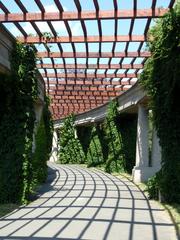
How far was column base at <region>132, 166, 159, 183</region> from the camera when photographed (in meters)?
17.7

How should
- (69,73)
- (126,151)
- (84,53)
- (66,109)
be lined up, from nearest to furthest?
(84,53), (69,73), (126,151), (66,109)

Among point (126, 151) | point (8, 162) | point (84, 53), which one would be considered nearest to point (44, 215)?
point (8, 162)

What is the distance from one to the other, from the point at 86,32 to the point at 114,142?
10.8 metres

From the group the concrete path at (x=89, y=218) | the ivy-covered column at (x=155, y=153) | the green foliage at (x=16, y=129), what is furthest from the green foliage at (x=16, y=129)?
the ivy-covered column at (x=155, y=153)

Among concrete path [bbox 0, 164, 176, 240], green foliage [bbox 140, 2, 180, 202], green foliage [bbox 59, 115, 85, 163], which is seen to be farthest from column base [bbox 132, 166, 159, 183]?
green foliage [bbox 59, 115, 85, 163]

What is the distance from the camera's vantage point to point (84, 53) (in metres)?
14.8

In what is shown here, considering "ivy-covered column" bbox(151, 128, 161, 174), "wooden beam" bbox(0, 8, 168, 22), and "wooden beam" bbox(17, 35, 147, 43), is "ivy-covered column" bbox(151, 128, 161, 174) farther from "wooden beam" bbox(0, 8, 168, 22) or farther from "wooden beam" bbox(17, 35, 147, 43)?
"wooden beam" bbox(0, 8, 168, 22)

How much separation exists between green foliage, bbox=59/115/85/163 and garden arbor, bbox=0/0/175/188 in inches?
437

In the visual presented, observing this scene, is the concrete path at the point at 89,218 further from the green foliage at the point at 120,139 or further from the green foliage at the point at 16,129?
the green foliage at the point at 120,139

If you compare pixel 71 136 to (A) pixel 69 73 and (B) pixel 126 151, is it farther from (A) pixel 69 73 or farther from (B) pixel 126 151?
(A) pixel 69 73

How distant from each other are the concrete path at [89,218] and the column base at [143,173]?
3758 millimetres

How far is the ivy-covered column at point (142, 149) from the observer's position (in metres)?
17.9

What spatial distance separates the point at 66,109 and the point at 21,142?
832 inches

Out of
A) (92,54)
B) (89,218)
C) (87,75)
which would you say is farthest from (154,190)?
(87,75)
